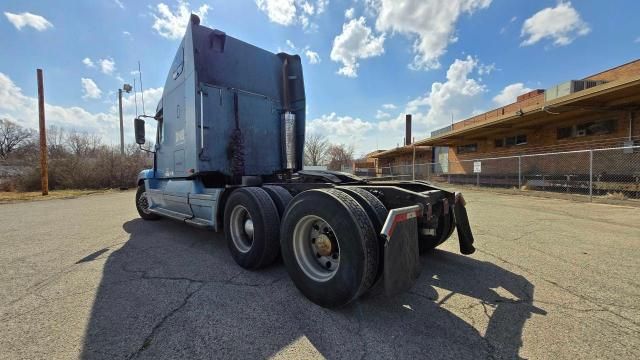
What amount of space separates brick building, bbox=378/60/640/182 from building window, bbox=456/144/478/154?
37 centimetres

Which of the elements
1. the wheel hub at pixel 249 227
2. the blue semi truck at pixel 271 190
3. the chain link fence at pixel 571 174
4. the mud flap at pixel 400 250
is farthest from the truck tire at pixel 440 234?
the chain link fence at pixel 571 174

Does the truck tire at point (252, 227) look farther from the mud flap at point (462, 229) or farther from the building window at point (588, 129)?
the building window at point (588, 129)

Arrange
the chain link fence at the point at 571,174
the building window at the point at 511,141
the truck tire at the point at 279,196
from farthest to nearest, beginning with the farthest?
the building window at the point at 511,141, the chain link fence at the point at 571,174, the truck tire at the point at 279,196

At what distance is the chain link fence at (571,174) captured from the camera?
10578 mm

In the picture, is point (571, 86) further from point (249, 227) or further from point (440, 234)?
point (249, 227)

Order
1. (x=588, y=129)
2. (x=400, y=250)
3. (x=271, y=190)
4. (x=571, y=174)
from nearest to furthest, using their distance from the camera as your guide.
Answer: (x=400, y=250)
(x=271, y=190)
(x=571, y=174)
(x=588, y=129)

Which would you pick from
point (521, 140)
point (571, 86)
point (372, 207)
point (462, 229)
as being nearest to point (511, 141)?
point (521, 140)

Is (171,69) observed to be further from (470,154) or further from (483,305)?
(470,154)

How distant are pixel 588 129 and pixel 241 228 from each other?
18904 mm

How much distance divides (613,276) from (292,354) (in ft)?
12.4

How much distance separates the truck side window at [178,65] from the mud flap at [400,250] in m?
4.88

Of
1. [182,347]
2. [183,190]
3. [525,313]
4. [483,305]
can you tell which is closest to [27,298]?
[182,347]

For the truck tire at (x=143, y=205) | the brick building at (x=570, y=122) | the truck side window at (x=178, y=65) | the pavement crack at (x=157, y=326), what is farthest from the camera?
the brick building at (x=570, y=122)

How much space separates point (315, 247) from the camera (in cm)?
297
